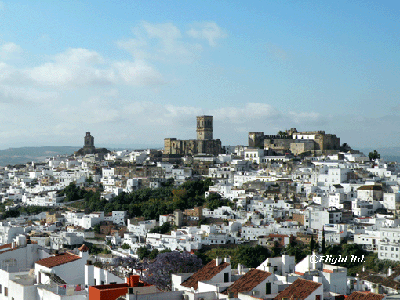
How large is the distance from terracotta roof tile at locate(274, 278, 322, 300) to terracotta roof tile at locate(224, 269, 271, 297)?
0.51m

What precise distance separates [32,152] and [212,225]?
13741 centimetres

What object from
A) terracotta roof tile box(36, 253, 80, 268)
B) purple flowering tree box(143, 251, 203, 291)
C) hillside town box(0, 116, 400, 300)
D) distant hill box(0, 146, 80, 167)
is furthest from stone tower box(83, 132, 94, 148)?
distant hill box(0, 146, 80, 167)

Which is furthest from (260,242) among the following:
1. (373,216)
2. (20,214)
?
(20,214)

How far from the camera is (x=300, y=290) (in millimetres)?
11133

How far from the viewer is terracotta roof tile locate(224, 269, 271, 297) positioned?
11.3 m

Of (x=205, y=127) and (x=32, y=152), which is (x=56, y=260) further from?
(x=32, y=152)

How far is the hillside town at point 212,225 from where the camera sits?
12.2 m

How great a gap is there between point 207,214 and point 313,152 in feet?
53.5

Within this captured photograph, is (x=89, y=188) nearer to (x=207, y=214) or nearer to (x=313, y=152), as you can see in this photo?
(x=207, y=214)

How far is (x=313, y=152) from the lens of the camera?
4875 cm

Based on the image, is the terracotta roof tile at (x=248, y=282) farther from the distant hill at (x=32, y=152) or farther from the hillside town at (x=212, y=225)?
the distant hill at (x=32, y=152)

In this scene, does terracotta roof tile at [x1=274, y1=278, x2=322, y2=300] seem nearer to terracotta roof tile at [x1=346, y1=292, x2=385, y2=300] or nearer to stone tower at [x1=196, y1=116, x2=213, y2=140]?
terracotta roof tile at [x1=346, y1=292, x2=385, y2=300]

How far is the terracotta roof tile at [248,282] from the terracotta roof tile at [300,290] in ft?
1.67

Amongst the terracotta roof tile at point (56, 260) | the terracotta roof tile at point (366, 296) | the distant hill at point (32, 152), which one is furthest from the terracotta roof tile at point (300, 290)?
the distant hill at point (32, 152)
